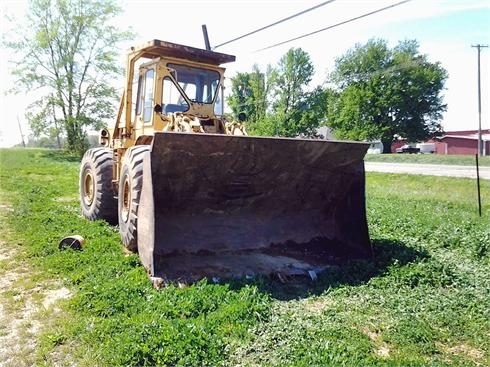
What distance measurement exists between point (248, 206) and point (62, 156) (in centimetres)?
2598

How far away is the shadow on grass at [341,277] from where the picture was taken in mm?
4332

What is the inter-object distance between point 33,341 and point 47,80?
1222 inches

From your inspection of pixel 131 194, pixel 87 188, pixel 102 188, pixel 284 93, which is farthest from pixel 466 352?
pixel 284 93

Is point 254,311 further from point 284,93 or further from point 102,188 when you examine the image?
point 284,93

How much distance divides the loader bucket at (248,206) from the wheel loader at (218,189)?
1 cm

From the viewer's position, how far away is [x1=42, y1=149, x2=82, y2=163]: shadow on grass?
88.5ft

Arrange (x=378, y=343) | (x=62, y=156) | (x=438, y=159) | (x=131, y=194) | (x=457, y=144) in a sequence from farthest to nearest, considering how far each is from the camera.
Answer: (x=457, y=144) < (x=62, y=156) < (x=438, y=159) < (x=131, y=194) < (x=378, y=343)

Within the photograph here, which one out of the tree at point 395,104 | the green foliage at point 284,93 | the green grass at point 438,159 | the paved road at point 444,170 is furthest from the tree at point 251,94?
the paved road at point 444,170

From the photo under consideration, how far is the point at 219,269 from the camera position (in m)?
4.75

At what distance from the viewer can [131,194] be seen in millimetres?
5113

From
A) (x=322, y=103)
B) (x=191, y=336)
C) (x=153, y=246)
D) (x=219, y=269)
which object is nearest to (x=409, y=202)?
(x=219, y=269)

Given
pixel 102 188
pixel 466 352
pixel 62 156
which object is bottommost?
pixel 466 352

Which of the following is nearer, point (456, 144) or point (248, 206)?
point (248, 206)

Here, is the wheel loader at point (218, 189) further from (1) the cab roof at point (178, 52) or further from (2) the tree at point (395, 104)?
(2) the tree at point (395, 104)
